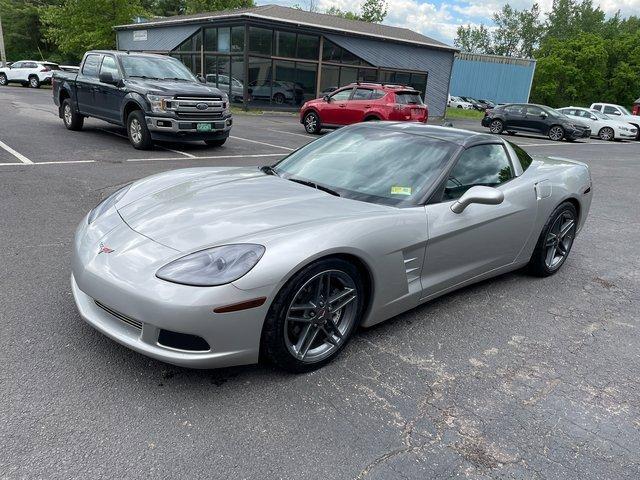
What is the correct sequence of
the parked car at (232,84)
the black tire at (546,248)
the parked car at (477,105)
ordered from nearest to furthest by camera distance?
the black tire at (546,248) → the parked car at (232,84) → the parked car at (477,105)

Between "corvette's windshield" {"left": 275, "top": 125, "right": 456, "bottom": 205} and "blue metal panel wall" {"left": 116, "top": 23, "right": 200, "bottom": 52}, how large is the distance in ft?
81.7

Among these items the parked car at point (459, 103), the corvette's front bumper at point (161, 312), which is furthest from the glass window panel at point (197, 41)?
the corvette's front bumper at point (161, 312)

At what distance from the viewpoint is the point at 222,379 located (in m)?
2.76

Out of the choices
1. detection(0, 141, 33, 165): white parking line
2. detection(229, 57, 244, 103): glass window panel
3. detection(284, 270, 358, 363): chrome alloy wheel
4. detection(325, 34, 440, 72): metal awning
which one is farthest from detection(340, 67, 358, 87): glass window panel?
detection(284, 270, 358, 363): chrome alloy wheel

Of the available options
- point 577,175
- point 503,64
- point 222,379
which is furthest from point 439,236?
point 503,64

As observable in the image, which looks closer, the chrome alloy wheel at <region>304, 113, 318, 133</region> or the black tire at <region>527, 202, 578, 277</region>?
the black tire at <region>527, 202, 578, 277</region>

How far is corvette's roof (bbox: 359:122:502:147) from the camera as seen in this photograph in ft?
12.6

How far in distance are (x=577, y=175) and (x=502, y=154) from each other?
107 cm

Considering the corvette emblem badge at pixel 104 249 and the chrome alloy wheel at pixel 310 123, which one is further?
the chrome alloy wheel at pixel 310 123

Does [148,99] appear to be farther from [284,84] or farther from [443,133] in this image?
[284,84]

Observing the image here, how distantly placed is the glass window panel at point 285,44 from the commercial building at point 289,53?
0.15ft

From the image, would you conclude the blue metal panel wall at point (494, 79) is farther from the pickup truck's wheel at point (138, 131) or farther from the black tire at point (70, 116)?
the pickup truck's wheel at point (138, 131)

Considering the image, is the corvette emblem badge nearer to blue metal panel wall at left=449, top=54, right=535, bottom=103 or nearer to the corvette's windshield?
the corvette's windshield

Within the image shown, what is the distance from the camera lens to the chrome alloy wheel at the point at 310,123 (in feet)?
55.1
